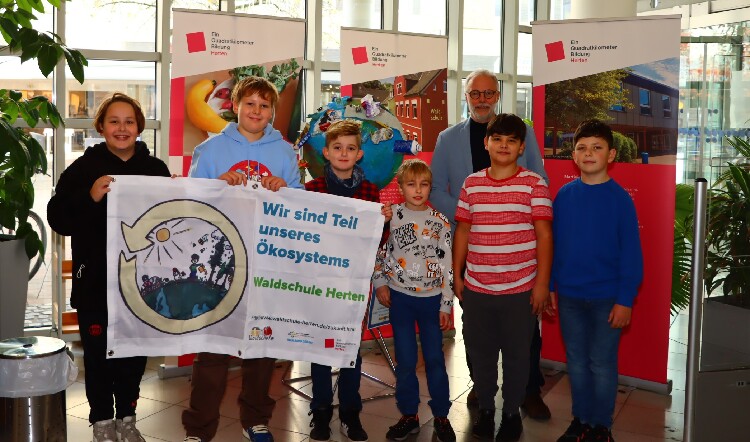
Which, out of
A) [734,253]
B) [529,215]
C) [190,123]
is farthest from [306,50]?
[734,253]

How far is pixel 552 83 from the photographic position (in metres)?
4.83

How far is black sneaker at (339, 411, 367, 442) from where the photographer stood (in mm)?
3846

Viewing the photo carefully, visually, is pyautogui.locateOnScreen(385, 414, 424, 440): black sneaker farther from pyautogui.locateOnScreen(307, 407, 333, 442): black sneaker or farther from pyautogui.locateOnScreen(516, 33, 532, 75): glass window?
pyautogui.locateOnScreen(516, 33, 532, 75): glass window

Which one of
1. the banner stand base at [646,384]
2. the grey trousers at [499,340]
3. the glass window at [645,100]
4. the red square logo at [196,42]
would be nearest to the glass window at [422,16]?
the red square logo at [196,42]

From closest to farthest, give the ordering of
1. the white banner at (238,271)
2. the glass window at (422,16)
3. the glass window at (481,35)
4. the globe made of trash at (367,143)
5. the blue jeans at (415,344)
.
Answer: the white banner at (238,271), the blue jeans at (415,344), the globe made of trash at (367,143), the glass window at (422,16), the glass window at (481,35)

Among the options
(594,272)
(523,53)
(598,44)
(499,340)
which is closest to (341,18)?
(523,53)

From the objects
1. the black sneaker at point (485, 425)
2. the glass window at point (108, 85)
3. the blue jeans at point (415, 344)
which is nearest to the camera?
the blue jeans at point (415, 344)

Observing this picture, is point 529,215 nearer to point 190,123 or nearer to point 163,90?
point 190,123

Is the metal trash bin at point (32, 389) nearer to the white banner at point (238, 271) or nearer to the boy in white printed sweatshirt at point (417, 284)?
the white banner at point (238, 271)

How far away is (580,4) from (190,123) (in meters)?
5.08

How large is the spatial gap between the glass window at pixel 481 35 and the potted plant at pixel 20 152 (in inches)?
196

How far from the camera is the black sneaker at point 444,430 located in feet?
12.6

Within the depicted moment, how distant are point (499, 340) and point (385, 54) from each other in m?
2.72

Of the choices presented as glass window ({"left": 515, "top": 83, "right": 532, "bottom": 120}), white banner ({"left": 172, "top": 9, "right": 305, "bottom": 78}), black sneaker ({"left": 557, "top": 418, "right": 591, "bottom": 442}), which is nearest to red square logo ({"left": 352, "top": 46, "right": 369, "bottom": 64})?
white banner ({"left": 172, "top": 9, "right": 305, "bottom": 78})
